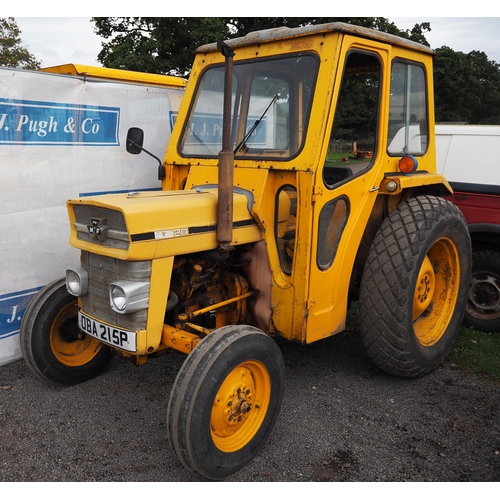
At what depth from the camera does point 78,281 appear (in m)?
3.14

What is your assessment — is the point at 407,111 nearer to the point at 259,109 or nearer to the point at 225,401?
the point at 259,109

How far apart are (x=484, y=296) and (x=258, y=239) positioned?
2.71 m

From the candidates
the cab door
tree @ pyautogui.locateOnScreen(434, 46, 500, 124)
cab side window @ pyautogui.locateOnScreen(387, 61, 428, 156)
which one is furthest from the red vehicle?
tree @ pyautogui.locateOnScreen(434, 46, 500, 124)

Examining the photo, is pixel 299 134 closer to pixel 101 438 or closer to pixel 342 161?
pixel 342 161

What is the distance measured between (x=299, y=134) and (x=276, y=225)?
593 millimetres

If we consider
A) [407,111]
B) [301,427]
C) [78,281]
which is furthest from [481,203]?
[78,281]

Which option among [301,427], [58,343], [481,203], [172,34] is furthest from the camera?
[172,34]

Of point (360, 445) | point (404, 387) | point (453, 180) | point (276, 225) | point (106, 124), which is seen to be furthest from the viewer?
point (453, 180)

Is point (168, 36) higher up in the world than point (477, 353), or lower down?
higher up

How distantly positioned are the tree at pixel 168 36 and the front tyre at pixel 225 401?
512 inches

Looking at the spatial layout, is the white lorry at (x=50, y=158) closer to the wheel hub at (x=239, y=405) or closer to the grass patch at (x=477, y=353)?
the wheel hub at (x=239, y=405)

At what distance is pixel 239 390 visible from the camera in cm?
288

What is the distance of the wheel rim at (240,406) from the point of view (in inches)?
110

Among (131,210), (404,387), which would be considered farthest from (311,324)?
(131,210)
